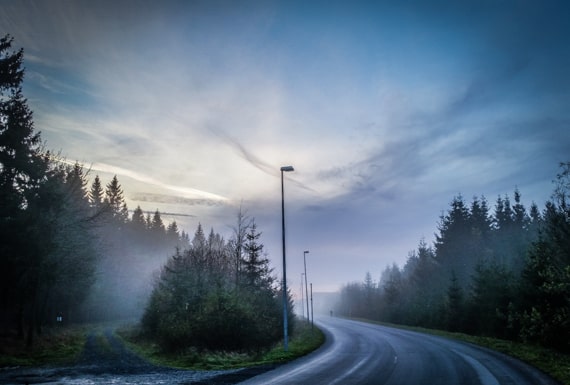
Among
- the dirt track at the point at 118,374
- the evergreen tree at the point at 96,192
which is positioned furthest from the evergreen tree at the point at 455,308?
the evergreen tree at the point at 96,192

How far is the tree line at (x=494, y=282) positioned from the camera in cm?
2414

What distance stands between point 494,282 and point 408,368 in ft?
70.3

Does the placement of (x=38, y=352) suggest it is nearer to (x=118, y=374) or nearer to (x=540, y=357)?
(x=118, y=374)

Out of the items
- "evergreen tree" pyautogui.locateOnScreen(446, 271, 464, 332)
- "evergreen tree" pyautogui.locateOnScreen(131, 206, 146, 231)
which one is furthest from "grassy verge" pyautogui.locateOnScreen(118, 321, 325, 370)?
"evergreen tree" pyautogui.locateOnScreen(131, 206, 146, 231)

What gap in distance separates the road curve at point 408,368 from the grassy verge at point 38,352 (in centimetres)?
1460

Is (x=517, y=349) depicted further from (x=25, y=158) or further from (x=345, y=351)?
(x=25, y=158)

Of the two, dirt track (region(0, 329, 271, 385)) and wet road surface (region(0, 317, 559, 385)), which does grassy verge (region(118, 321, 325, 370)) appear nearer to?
wet road surface (region(0, 317, 559, 385))

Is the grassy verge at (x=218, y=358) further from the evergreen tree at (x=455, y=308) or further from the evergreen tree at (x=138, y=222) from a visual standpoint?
the evergreen tree at (x=138, y=222)

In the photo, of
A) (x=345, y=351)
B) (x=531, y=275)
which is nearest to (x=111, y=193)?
(x=345, y=351)

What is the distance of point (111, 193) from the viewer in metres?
86.8

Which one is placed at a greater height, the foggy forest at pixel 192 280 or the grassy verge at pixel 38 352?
the foggy forest at pixel 192 280

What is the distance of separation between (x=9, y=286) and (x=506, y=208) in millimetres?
92523

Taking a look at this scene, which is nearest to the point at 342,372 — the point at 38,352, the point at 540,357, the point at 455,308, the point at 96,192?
the point at 540,357

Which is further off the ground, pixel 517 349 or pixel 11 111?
pixel 11 111
